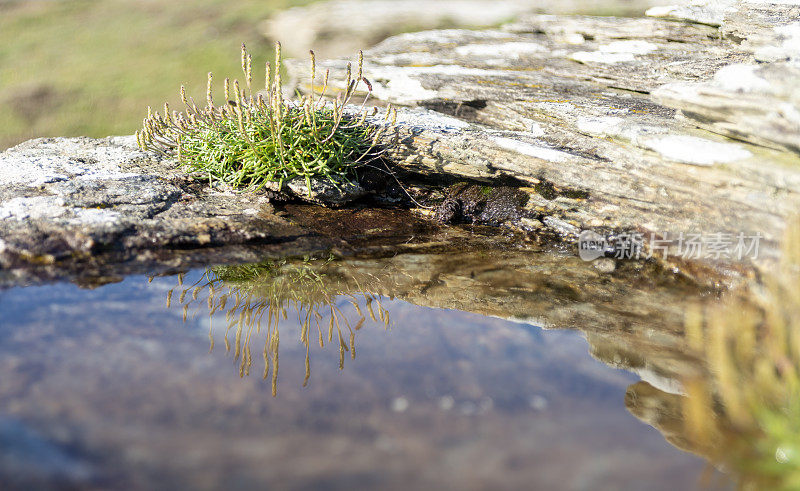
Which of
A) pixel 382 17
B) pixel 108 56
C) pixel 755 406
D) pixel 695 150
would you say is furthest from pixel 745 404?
pixel 108 56

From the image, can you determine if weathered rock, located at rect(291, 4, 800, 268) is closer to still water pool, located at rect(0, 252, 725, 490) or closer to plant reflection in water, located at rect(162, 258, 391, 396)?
still water pool, located at rect(0, 252, 725, 490)

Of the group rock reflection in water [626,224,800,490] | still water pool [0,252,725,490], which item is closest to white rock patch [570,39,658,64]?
rock reflection in water [626,224,800,490]

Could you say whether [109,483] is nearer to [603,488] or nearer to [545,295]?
[603,488]

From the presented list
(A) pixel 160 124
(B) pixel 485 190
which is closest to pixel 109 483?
(B) pixel 485 190

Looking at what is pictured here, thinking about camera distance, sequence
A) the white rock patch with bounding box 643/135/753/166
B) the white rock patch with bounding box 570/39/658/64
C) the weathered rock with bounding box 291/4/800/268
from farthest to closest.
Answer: the white rock patch with bounding box 570/39/658/64 → the white rock patch with bounding box 643/135/753/166 → the weathered rock with bounding box 291/4/800/268

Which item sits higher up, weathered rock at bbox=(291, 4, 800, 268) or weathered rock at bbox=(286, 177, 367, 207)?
weathered rock at bbox=(291, 4, 800, 268)

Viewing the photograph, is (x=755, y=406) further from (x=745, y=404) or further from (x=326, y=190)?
(x=326, y=190)

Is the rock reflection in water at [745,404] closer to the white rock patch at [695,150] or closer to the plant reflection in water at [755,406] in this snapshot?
the plant reflection in water at [755,406]
